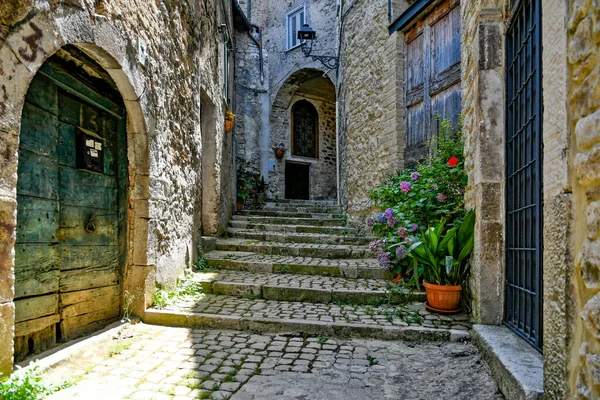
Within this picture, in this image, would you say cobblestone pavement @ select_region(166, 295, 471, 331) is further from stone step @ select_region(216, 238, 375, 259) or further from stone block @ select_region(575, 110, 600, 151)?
stone block @ select_region(575, 110, 600, 151)

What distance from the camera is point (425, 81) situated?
556 centimetres

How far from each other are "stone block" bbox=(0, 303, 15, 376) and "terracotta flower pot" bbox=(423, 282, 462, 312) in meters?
3.04

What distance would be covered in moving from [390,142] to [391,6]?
2.29 m

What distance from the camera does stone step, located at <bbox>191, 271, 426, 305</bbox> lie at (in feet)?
12.3

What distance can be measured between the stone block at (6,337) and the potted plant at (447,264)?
300 cm

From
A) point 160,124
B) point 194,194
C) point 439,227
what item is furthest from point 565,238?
point 194,194

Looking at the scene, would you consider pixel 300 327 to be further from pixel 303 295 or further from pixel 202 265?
pixel 202 265

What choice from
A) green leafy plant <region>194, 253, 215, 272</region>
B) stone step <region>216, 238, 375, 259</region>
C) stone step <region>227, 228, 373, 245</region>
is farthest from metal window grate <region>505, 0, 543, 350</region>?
green leafy plant <region>194, 253, 215, 272</region>

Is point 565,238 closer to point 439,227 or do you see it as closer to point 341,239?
point 439,227

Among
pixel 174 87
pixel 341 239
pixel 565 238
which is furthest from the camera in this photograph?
pixel 341 239

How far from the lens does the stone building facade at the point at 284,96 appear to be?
37.2 feet

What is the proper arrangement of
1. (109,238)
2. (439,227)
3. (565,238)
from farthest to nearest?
1. (439,227)
2. (109,238)
3. (565,238)

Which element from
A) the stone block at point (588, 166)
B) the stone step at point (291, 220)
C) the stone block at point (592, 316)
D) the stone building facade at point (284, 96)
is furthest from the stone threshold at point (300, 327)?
the stone building facade at point (284, 96)

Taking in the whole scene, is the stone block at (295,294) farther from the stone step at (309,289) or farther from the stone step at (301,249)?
the stone step at (301,249)
